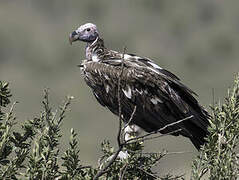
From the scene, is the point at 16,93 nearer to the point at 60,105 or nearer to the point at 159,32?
the point at 159,32

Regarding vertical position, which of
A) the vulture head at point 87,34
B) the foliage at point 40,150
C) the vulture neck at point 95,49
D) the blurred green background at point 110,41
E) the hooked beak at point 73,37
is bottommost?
the foliage at point 40,150

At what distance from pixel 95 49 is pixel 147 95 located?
4.74 feet

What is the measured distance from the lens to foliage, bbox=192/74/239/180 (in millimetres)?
6137

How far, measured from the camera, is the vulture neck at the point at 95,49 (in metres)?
11.2

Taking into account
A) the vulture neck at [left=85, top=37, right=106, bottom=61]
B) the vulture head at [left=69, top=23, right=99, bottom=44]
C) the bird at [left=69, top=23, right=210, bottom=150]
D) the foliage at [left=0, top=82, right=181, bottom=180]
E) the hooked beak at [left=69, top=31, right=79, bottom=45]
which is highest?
the vulture head at [left=69, top=23, right=99, bottom=44]

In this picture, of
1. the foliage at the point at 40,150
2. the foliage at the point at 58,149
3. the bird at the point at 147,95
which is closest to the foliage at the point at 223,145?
the foliage at the point at 58,149

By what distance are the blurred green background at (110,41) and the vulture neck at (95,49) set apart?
7265cm

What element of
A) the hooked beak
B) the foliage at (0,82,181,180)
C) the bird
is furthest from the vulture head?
the foliage at (0,82,181,180)

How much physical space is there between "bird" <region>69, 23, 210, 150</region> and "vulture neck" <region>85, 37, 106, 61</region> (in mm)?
350

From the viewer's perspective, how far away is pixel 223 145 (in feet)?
21.8

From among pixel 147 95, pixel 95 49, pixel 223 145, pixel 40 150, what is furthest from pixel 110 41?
pixel 40 150

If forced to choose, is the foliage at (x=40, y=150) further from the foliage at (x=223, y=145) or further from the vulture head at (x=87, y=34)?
the vulture head at (x=87, y=34)

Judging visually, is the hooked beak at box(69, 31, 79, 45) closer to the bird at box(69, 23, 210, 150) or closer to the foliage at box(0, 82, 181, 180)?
the bird at box(69, 23, 210, 150)

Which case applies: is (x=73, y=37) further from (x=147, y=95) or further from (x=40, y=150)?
(x=40, y=150)
